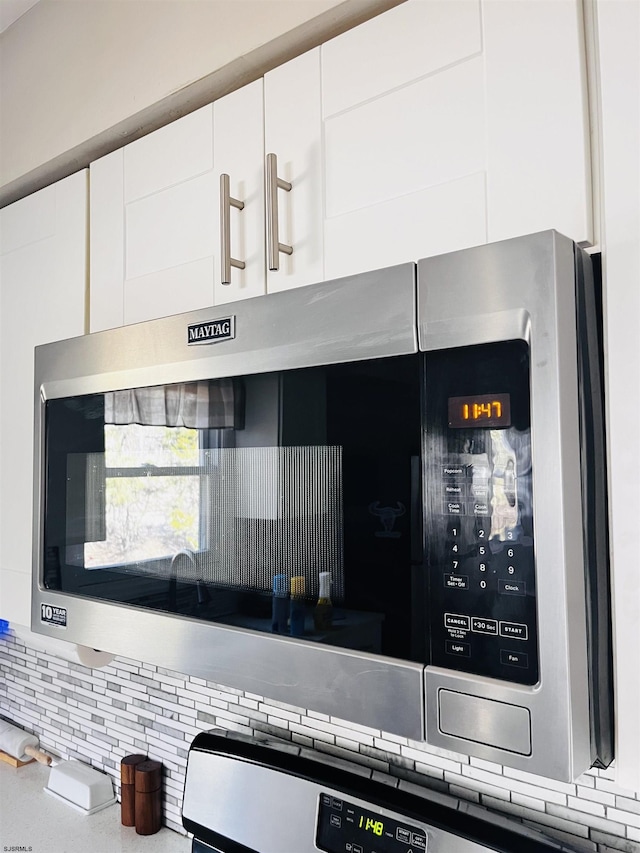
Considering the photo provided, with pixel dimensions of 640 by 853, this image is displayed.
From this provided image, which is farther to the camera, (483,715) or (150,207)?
(150,207)

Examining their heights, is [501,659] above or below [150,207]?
below

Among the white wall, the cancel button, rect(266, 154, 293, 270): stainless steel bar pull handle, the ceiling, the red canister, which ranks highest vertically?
the ceiling

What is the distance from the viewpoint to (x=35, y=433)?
103 cm

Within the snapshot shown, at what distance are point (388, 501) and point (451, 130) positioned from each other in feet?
1.24

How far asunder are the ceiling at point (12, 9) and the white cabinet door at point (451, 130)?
822 millimetres

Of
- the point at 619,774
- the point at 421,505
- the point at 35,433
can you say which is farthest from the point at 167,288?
the point at 619,774

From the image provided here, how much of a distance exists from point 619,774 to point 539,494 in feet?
0.80

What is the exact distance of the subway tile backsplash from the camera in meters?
0.89

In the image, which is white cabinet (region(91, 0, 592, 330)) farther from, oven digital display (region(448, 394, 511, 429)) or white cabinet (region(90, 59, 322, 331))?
oven digital display (region(448, 394, 511, 429))

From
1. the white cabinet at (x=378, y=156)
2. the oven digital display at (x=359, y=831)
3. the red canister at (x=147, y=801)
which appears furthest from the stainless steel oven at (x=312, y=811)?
the white cabinet at (x=378, y=156)

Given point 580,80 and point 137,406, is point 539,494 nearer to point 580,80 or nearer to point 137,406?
point 580,80

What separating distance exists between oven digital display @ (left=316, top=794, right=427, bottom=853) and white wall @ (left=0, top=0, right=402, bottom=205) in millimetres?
1043

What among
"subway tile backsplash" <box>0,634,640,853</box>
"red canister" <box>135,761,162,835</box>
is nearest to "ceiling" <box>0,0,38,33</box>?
"subway tile backsplash" <box>0,634,640,853</box>

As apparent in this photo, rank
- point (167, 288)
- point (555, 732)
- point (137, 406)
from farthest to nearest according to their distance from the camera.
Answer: point (167, 288) < point (137, 406) < point (555, 732)
